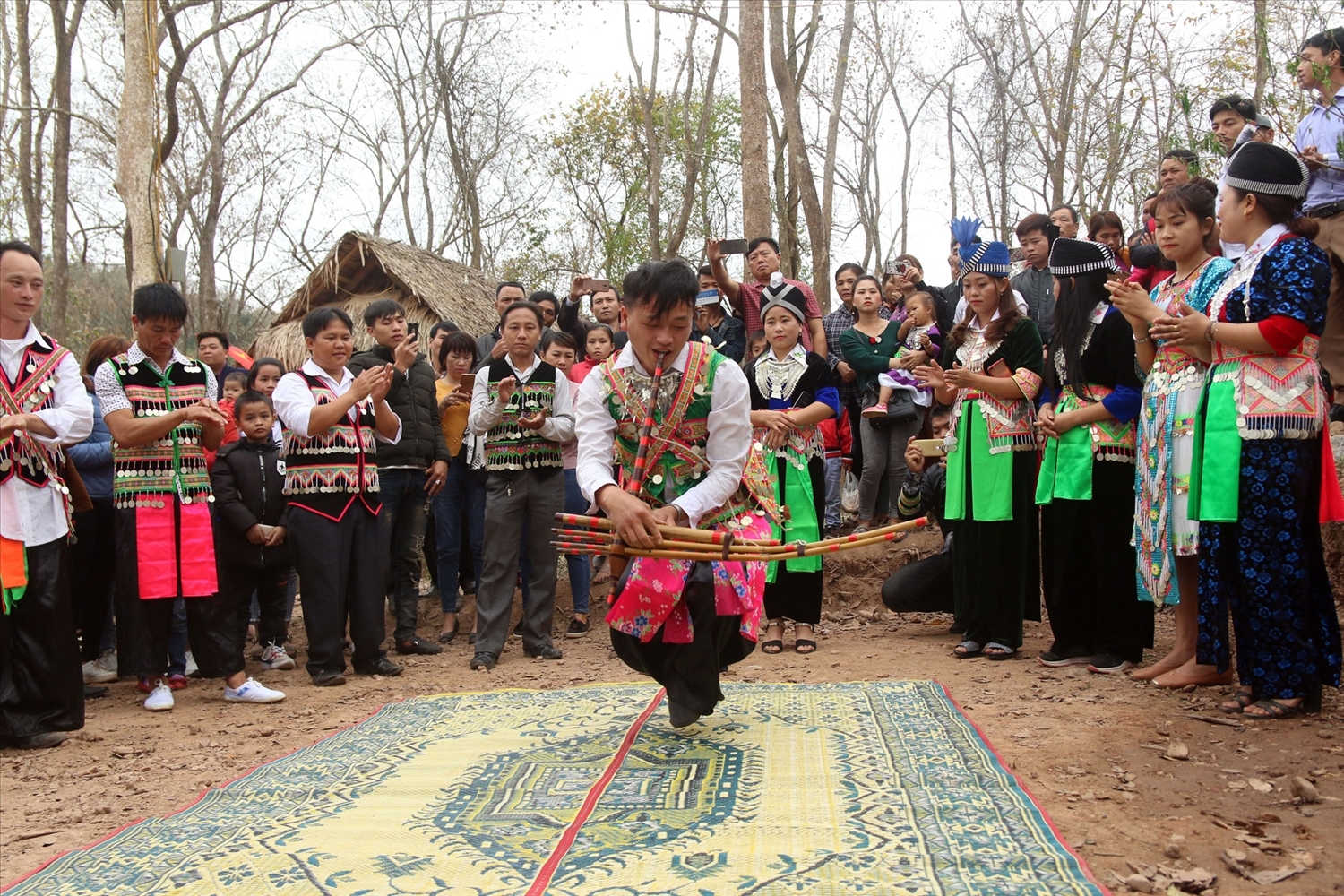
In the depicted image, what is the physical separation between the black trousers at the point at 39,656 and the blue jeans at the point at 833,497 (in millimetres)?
5399

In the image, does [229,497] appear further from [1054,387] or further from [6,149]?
[6,149]

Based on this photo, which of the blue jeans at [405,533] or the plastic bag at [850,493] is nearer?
the blue jeans at [405,533]

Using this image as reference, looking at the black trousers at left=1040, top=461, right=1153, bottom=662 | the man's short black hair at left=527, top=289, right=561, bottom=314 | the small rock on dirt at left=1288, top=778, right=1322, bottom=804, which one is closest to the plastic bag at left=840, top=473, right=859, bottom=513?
the man's short black hair at left=527, top=289, right=561, bottom=314

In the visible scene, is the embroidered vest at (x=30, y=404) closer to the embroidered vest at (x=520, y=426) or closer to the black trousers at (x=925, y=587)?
the embroidered vest at (x=520, y=426)

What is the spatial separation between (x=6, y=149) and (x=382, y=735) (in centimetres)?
2246

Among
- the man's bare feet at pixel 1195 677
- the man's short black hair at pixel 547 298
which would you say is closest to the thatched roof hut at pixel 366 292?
the man's short black hair at pixel 547 298

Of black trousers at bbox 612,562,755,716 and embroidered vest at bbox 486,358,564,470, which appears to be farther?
embroidered vest at bbox 486,358,564,470

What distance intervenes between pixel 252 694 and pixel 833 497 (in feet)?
15.3

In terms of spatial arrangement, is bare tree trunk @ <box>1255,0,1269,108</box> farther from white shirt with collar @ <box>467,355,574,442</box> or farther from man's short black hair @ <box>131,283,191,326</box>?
man's short black hair @ <box>131,283,191,326</box>

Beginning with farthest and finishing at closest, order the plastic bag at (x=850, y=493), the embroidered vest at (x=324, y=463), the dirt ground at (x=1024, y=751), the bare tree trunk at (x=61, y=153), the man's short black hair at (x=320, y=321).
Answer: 1. the bare tree trunk at (x=61, y=153)
2. the plastic bag at (x=850, y=493)
3. the man's short black hair at (x=320, y=321)
4. the embroidered vest at (x=324, y=463)
5. the dirt ground at (x=1024, y=751)

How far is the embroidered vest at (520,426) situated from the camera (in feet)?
21.2

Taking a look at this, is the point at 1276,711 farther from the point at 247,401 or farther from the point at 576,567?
the point at 247,401

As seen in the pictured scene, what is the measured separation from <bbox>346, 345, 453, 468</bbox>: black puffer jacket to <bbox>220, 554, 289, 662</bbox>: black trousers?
984 mm

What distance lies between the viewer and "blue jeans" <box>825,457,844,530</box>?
27.9ft
